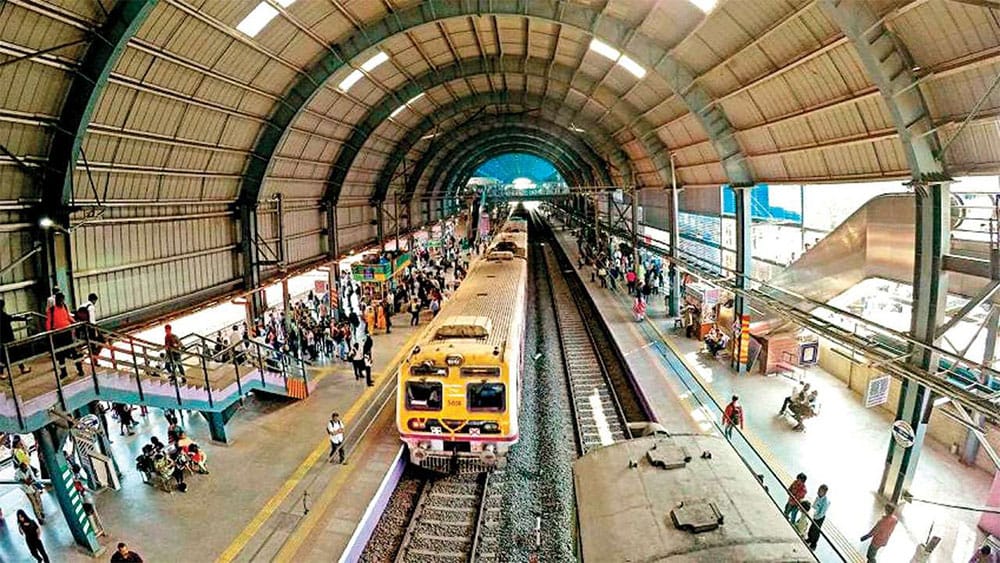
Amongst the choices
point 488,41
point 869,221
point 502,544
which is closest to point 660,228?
point 488,41

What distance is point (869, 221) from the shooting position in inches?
480

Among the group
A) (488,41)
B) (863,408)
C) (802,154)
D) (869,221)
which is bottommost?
(863,408)

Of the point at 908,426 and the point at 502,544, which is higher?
the point at 908,426

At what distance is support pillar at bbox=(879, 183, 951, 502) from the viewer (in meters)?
9.44

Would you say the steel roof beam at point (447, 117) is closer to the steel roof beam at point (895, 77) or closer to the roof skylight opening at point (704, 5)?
the roof skylight opening at point (704, 5)

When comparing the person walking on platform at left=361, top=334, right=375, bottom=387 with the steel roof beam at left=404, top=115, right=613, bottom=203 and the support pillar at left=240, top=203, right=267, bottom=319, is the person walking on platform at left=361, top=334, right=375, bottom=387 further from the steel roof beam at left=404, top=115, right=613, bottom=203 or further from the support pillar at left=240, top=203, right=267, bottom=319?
the steel roof beam at left=404, top=115, right=613, bottom=203

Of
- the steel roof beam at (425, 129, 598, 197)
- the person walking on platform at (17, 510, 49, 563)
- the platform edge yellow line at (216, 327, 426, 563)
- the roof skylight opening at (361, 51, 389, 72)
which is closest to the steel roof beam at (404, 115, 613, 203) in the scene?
the steel roof beam at (425, 129, 598, 197)

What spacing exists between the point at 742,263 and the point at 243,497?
1427 centimetres

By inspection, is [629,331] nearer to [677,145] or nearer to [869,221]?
[677,145]

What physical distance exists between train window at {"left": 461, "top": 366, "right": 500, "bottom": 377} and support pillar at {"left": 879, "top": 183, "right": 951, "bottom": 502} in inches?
265

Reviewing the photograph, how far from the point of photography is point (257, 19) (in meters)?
13.5

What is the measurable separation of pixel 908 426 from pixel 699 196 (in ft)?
51.4

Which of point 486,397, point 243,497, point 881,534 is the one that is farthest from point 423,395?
point 881,534

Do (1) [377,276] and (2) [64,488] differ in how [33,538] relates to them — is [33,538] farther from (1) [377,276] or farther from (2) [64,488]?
(1) [377,276]
